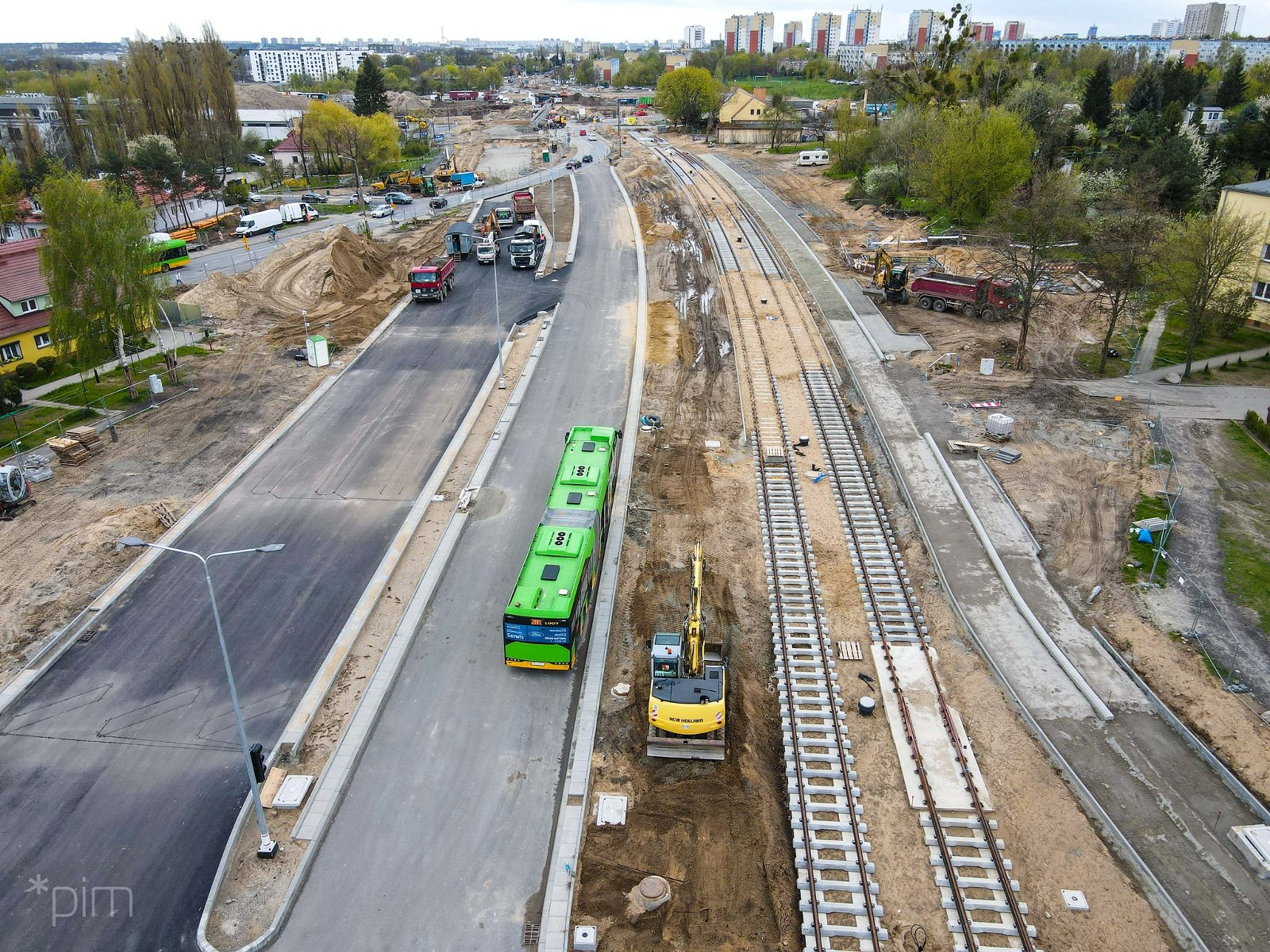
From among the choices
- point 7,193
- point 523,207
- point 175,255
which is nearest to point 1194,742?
point 523,207

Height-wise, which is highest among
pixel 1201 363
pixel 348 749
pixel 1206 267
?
pixel 1206 267

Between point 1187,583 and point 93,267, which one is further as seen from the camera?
point 93,267

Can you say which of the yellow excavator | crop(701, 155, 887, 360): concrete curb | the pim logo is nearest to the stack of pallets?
the pim logo

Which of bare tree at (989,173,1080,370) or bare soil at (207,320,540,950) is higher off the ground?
bare tree at (989,173,1080,370)

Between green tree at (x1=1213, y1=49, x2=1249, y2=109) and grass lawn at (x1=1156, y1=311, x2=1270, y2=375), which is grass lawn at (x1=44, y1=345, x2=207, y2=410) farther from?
green tree at (x1=1213, y1=49, x2=1249, y2=109)

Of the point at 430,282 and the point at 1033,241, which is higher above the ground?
the point at 1033,241

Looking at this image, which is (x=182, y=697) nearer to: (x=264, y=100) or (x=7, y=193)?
(x=7, y=193)

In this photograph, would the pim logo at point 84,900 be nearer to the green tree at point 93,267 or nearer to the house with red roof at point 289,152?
the green tree at point 93,267
